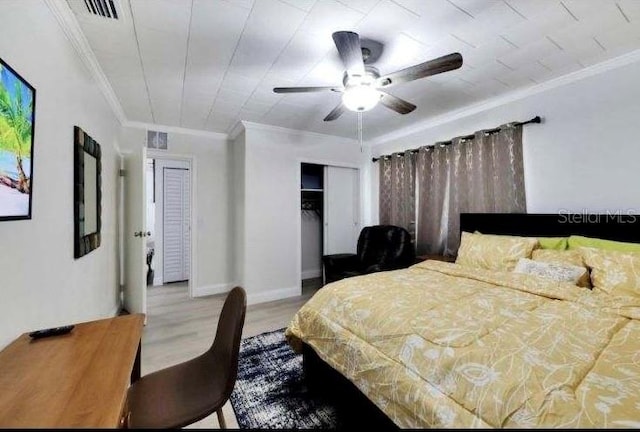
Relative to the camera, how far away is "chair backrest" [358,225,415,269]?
3.54m

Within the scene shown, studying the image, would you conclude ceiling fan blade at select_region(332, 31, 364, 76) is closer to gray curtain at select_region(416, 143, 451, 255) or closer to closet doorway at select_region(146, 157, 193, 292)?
gray curtain at select_region(416, 143, 451, 255)

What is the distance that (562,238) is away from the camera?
2.37 metres

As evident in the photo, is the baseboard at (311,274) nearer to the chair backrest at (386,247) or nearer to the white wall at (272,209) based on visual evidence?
the white wall at (272,209)

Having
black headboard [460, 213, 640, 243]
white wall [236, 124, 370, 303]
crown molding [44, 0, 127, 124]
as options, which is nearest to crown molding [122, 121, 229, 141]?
white wall [236, 124, 370, 303]

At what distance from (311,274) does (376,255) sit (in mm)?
1568

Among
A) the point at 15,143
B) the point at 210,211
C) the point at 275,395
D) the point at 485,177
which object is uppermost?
the point at 485,177

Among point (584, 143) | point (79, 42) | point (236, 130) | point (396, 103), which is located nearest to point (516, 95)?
point (584, 143)

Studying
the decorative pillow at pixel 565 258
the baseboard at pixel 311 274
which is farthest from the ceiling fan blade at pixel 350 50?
the baseboard at pixel 311 274

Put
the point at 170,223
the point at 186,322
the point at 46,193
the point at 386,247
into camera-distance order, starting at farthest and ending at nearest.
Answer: the point at 170,223 → the point at 386,247 → the point at 186,322 → the point at 46,193

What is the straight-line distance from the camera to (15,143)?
1086mm

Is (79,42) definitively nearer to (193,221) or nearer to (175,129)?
(175,129)

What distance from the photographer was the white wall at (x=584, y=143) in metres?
2.18

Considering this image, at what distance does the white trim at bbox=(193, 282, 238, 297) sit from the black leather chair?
153 centimetres

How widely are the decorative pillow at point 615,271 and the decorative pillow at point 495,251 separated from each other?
0.43 metres
